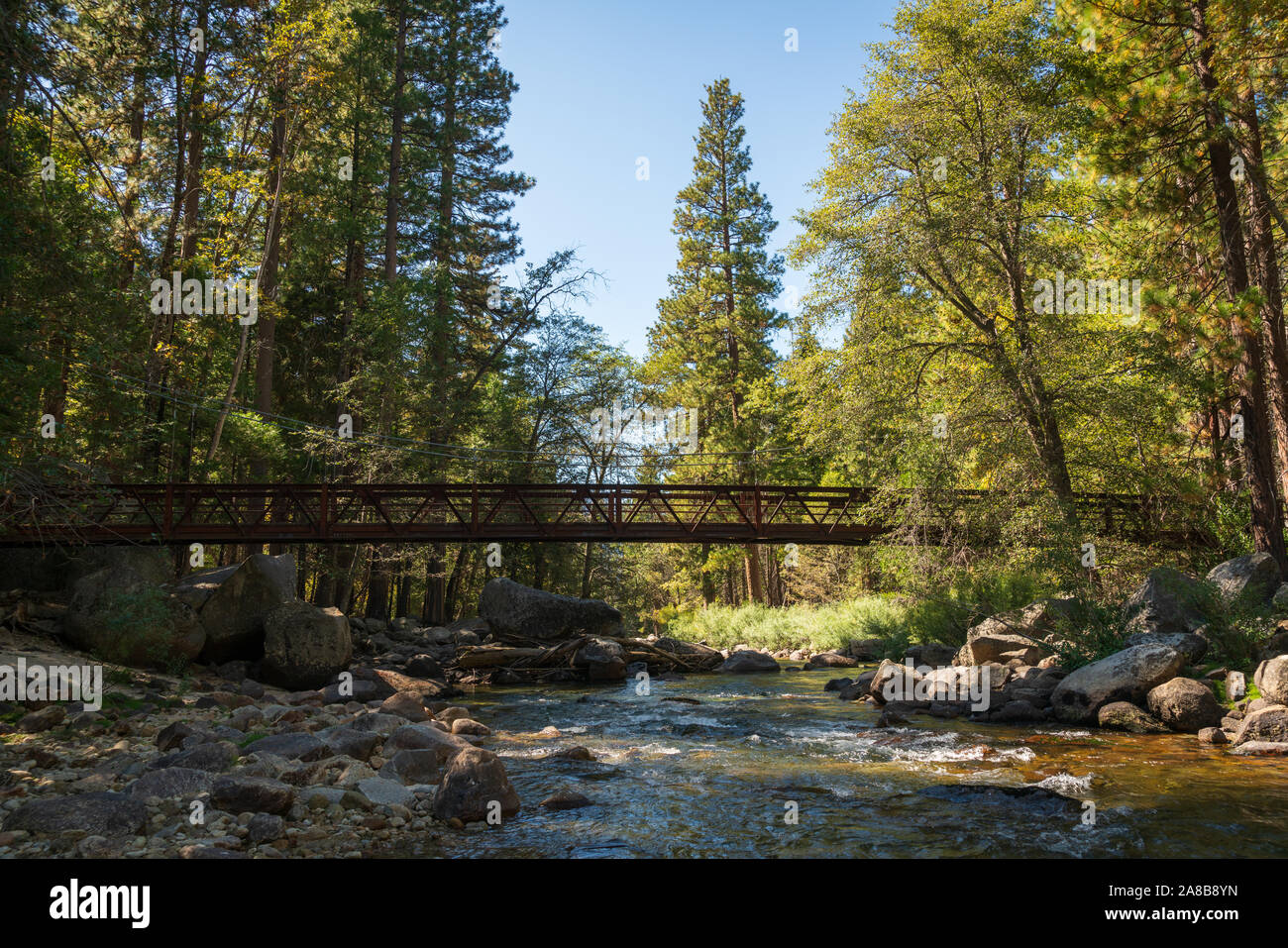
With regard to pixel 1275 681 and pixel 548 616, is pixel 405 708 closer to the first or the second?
pixel 1275 681

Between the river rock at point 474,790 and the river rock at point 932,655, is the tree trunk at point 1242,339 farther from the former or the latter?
the river rock at point 474,790

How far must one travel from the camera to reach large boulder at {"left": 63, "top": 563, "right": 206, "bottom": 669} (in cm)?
1091

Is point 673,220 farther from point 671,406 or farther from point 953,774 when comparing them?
point 953,774

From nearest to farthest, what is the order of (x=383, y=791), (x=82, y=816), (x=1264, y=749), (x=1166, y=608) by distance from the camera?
(x=82, y=816)
(x=383, y=791)
(x=1264, y=749)
(x=1166, y=608)

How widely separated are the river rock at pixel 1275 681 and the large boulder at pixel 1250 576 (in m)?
2.49

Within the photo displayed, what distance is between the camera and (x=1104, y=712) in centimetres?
888

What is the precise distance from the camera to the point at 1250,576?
10.8 m

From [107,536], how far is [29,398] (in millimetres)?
5064

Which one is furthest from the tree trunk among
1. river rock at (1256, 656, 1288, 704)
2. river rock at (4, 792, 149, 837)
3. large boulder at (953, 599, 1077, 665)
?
river rock at (4, 792, 149, 837)

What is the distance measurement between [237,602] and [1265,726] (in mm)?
14634

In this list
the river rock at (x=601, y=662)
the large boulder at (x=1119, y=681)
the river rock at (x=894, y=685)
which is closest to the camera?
the large boulder at (x=1119, y=681)

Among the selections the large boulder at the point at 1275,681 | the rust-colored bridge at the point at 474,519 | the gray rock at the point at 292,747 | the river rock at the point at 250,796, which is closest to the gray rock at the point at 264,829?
the river rock at the point at 250,796

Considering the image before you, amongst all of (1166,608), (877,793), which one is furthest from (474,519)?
(1166,608)

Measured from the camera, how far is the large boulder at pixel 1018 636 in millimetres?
11812
